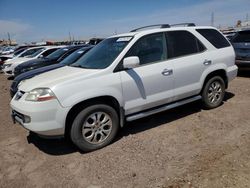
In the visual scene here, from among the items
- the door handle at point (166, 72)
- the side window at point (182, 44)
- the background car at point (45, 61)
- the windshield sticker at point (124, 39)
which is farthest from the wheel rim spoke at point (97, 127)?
the background car at point (45, 61)

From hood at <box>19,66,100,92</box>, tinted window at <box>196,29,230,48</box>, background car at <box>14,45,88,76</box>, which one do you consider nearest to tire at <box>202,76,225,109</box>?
tinted window at <box>196,29,230,48</box>

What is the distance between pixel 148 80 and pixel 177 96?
2.72 feet

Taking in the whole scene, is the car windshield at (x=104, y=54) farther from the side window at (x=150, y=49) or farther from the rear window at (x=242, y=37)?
the rear window at (x=242, y=37)

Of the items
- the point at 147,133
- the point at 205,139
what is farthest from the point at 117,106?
the point at 205,139

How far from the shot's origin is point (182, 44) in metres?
5.25

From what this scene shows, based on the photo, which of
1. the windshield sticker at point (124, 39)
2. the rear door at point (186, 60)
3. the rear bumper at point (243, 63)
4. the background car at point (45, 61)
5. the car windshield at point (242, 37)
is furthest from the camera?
the background car at point (45, 61)

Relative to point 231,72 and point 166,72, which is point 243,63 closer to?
point 231,72

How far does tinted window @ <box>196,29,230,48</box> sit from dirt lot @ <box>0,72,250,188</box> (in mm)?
1461

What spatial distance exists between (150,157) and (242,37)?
747cm

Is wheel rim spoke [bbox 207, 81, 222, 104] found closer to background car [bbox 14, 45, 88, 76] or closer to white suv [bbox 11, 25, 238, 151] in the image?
white suv [bbox 11, 25, 238, 151]

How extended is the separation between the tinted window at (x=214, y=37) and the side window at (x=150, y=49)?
3.73ft

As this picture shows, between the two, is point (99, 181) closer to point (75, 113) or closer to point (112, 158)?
point (112, 158)

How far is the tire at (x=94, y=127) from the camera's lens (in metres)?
4.07

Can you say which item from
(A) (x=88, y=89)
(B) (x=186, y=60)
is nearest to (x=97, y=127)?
(A) (x=88, y=89)
